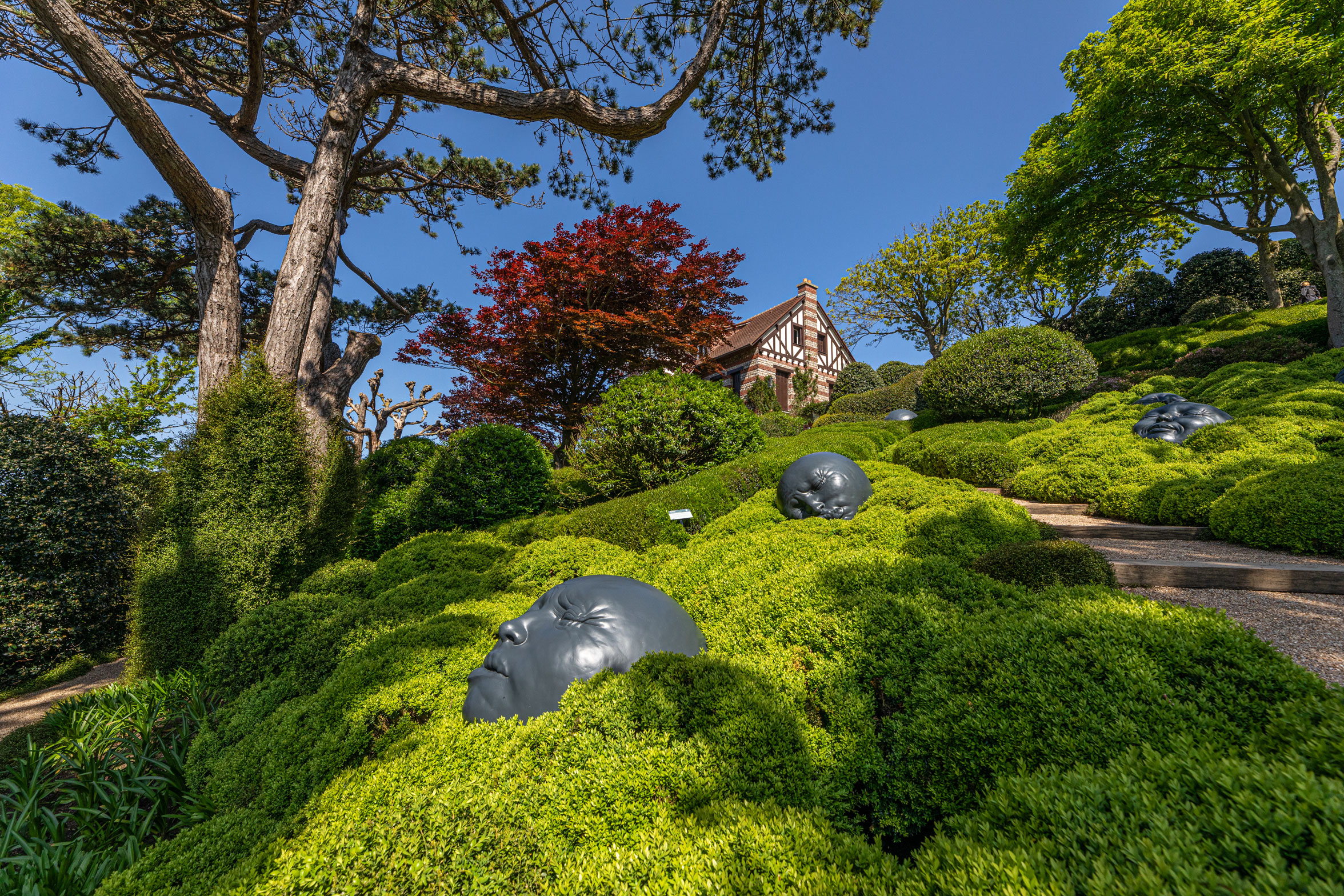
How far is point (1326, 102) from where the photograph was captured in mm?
11172

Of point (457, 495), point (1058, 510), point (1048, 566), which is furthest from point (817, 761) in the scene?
point (1058, 510)

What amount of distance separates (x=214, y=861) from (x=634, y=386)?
243 inches

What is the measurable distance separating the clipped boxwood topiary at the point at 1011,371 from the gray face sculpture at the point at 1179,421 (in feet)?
11.2

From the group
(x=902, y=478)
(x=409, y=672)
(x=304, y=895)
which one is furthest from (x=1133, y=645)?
(x=902, y=478)

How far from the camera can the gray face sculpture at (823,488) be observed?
5.46 m

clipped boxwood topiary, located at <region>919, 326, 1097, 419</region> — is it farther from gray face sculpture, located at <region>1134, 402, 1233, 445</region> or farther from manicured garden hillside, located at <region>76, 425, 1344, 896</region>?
manicured garden hillside, located at <region>76, 425, 1344, 896</region>

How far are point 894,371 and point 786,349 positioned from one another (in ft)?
18.1

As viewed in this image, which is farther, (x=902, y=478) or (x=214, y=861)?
(x=902, y=478)

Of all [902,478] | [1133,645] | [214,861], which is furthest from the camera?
[902,478]

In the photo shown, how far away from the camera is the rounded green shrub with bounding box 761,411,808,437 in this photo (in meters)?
15.1

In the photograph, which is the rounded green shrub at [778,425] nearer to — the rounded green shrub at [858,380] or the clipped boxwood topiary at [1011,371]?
the clipped boxwood topiary at [1011,371]

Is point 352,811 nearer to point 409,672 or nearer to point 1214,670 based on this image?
point 409,672

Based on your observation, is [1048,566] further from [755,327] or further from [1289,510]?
[755,327]

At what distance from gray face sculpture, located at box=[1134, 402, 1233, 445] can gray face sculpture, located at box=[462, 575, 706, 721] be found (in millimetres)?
8912
